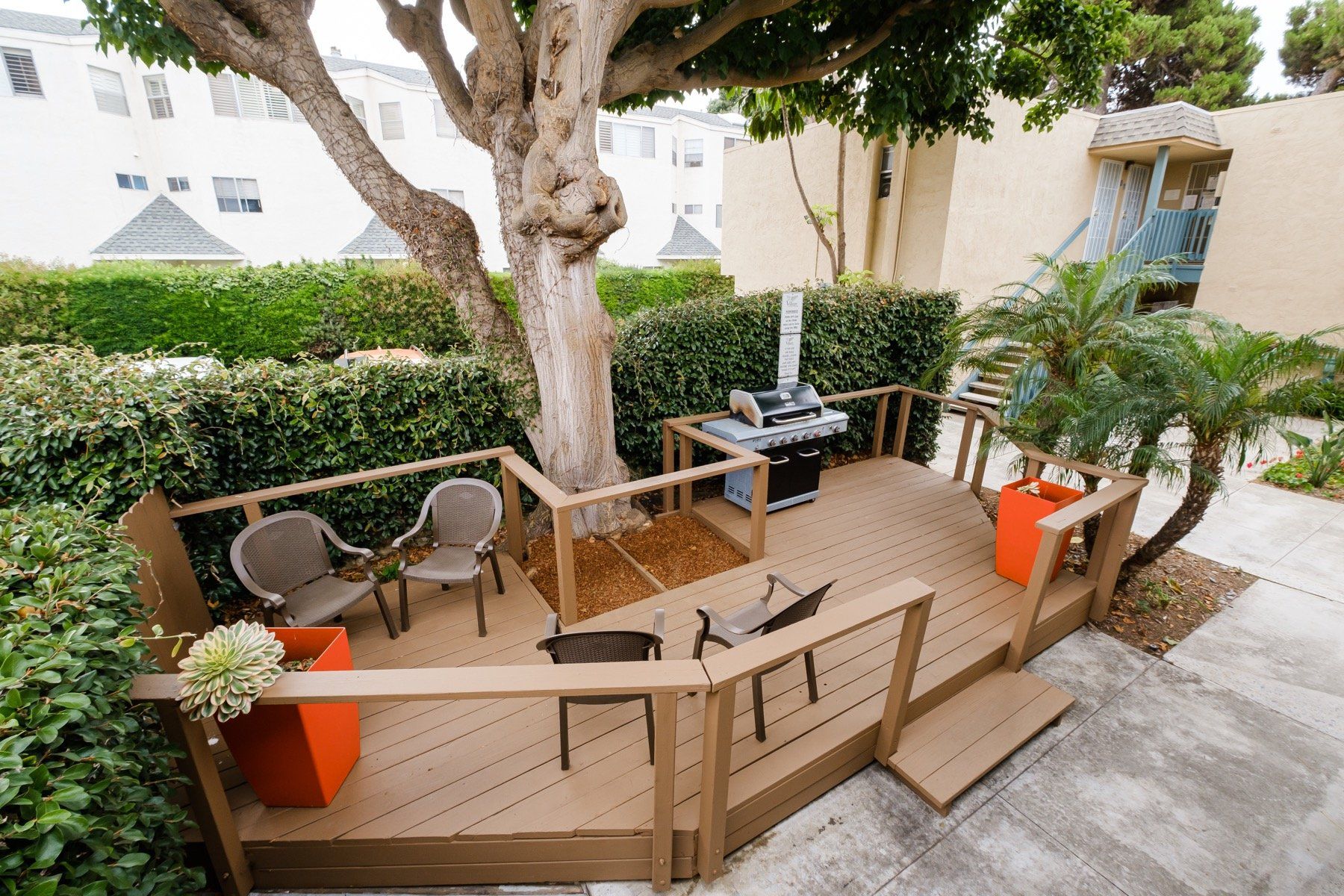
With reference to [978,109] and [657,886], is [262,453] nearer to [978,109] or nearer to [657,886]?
[657,886]

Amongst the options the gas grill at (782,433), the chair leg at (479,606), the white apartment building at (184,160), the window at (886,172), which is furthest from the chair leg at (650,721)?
the white apartment building at (184,160)

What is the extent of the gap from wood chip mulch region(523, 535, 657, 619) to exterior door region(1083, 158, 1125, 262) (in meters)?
10.9

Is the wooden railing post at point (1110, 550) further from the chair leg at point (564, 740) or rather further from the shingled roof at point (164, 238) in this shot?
the shingled roof at point (164, 238)

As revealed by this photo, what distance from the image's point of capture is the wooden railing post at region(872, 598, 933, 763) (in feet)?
7.88

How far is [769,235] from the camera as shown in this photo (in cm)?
1198

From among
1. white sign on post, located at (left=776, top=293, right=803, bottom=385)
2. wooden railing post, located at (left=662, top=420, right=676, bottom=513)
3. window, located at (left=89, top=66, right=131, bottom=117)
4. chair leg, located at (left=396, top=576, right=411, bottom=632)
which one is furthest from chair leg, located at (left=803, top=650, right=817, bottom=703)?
window, located at (left=89, top=66, right=131, bottom=117)

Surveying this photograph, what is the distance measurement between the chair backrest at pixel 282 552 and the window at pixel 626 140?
2121 centimetres

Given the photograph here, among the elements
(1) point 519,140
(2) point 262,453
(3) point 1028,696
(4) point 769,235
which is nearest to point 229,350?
(2) point 262,453

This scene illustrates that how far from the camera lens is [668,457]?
5.09m

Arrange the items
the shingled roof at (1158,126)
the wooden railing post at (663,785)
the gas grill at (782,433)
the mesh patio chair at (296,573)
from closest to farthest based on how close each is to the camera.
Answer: the wooden railing post at (663,785) < the mesh patio chair at (296,573) < the gas grill at (782,433) < the shingled roof at (1158,126)

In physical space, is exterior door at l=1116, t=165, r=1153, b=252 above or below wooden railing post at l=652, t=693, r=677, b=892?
above

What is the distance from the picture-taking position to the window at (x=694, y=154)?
2356 centimetres

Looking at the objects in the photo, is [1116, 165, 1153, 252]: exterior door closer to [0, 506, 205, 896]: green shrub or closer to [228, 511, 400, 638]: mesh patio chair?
[228, 511, 400, 638]: mesh patio chair

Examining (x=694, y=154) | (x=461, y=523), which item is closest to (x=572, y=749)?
(x=461, y=523)
